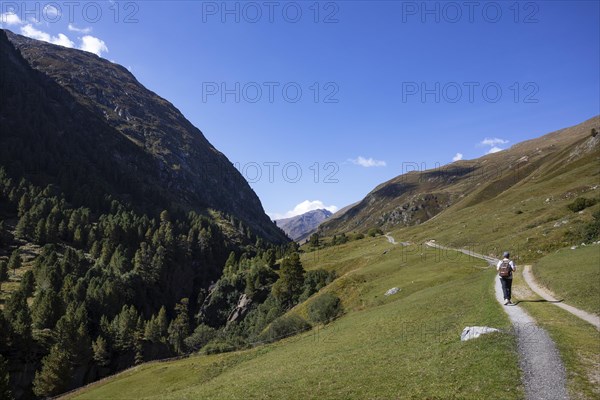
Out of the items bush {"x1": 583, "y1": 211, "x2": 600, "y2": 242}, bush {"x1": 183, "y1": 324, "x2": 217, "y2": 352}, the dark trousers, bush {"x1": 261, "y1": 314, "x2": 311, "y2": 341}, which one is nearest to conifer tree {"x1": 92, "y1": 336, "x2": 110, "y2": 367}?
bush {"x1": 183, "y1": 324, "x2": 217, "y2": 352}

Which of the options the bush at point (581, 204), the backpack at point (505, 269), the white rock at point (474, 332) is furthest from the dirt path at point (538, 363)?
the bush at point (581, 204)

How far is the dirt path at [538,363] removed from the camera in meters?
14.2

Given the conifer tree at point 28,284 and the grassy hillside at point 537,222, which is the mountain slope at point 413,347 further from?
the conifer tree at point 28,284

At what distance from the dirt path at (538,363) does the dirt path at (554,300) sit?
397cm

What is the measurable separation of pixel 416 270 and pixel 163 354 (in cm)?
9604

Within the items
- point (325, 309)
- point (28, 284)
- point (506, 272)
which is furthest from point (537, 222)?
point (28, 284)

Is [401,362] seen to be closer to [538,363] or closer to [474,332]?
[474,332]

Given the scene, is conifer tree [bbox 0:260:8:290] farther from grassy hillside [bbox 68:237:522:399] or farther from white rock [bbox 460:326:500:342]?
white rock [bbox 460:326:500:342]

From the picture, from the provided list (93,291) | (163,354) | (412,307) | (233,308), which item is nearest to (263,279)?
(233,308)

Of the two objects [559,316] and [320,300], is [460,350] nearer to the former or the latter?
[559,316]

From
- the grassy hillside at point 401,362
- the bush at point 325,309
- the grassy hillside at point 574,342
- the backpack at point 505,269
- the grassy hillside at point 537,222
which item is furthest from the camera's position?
the bush at point 325,309

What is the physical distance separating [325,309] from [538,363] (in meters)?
51.3

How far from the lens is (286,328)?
64.6m

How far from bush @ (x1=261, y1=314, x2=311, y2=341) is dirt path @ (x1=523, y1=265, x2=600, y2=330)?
35553 millimetres
